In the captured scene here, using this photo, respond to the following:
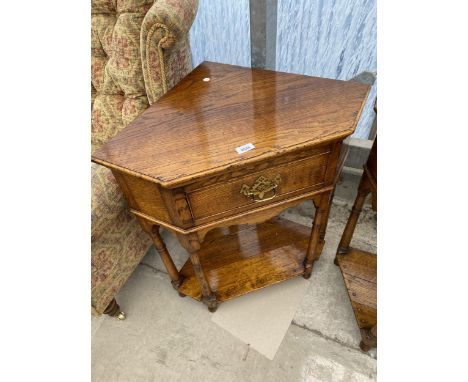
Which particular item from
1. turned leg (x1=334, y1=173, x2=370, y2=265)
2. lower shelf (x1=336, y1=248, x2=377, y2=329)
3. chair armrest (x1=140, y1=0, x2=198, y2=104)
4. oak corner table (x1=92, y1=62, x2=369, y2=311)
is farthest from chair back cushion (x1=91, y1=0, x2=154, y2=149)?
lower shelf (x1=336, y1=248, x2=377, y2=329)

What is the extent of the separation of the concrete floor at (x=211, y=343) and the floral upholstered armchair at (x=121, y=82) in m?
0.14

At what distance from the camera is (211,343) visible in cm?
127

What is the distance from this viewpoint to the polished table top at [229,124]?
738 millimetres

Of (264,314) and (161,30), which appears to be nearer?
(161,30)

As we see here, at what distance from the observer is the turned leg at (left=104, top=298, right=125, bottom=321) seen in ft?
4.29

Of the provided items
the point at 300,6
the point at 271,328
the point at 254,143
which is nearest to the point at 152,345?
the point at 271,328

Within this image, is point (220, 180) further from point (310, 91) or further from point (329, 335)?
point (329, 335)

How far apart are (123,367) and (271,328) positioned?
0.64 m

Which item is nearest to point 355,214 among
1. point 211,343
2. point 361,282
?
point 361,282

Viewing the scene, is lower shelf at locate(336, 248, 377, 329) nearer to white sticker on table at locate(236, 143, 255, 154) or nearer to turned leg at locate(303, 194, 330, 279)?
turned leg at locate(303, 194, 330, 279)

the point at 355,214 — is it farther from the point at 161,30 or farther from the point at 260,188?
the point at 161,30

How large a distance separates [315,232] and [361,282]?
0.38m

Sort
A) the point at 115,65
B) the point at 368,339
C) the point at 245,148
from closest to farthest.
Answer: the point at 245,148, the point at 368,339, the point at 115,65

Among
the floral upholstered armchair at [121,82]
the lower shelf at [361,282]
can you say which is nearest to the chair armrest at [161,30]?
the floral upholstered armchair at [121,82]
